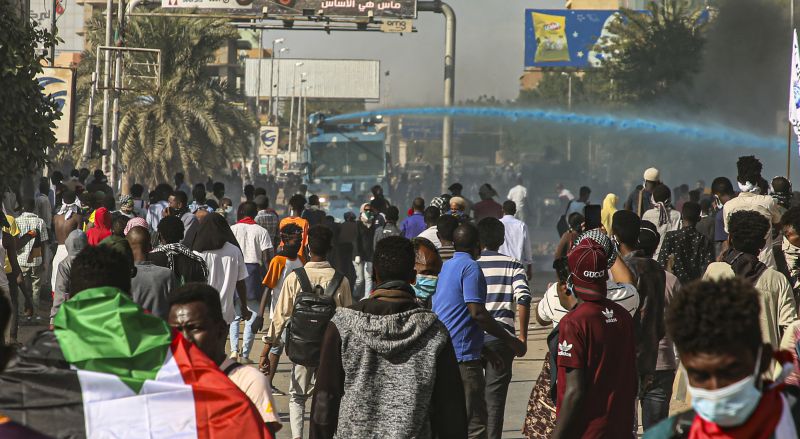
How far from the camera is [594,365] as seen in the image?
485 cm

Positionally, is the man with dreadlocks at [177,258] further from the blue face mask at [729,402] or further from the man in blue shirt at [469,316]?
the blue face mask at [729,402]

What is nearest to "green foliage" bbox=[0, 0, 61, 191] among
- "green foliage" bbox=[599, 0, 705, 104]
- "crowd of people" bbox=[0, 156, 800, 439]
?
"crowd of people" bbox=[0, 156, 800, 439]

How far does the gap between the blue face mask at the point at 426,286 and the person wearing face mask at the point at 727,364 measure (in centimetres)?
467

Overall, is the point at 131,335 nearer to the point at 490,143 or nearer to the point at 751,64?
the point at 751,64

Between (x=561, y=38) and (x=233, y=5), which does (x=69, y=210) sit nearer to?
(x=233, y=5)

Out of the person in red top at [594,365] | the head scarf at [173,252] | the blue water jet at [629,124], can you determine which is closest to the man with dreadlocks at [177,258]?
the head scarf at [173,252]

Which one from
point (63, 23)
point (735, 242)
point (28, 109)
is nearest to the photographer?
point (735, 242)

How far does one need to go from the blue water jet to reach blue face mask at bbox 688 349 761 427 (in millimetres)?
31224

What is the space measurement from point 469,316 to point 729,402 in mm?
4327

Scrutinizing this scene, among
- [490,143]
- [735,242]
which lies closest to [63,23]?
[490,143]

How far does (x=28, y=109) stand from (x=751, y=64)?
29.8m

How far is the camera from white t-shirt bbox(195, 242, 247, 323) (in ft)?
31.0

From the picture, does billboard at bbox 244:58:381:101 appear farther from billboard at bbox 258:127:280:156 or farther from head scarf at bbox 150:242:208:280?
head scarf at bbox 150:242:208:280

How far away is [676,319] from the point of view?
2736 mm
